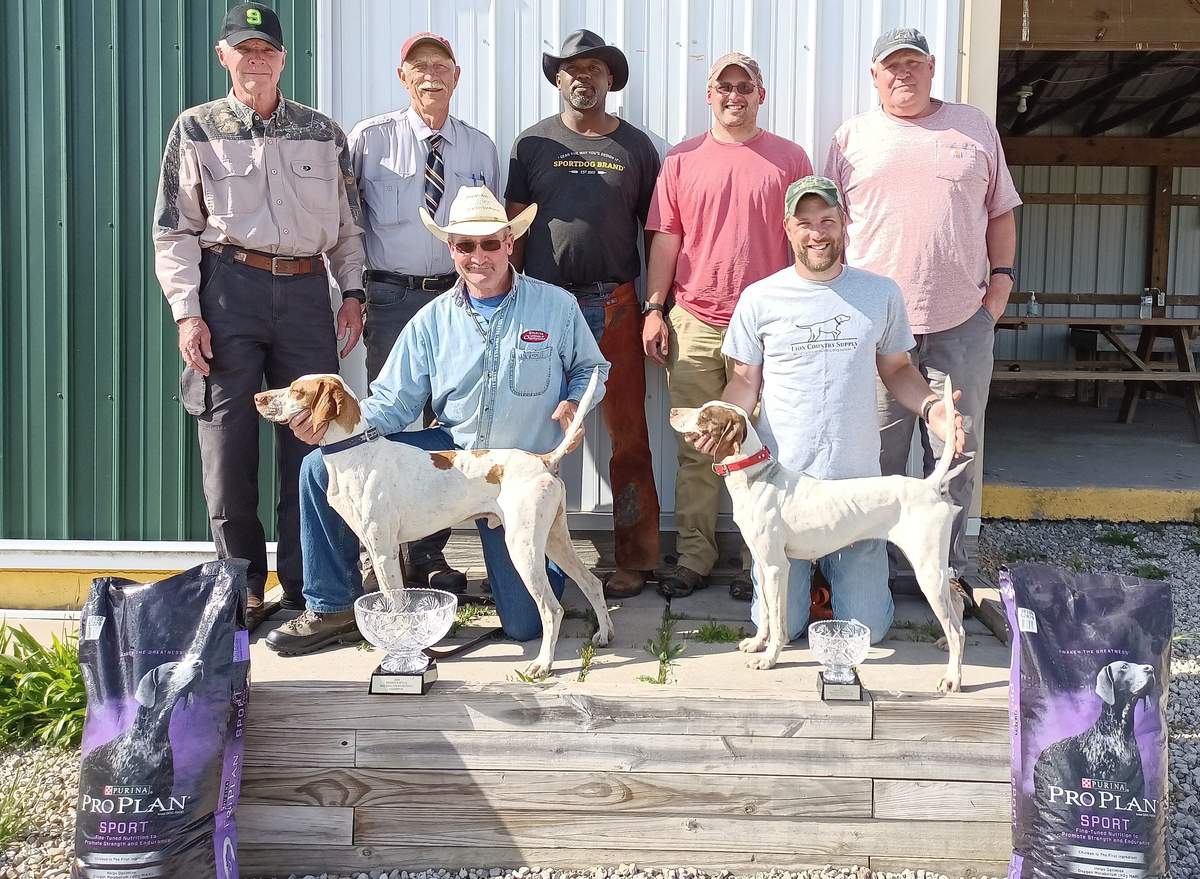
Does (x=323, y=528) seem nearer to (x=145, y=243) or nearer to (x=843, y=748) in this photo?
(x=843, y=748)

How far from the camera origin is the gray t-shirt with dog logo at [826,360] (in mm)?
2912

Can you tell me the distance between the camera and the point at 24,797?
2910mm

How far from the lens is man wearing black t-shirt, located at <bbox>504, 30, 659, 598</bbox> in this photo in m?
3.73

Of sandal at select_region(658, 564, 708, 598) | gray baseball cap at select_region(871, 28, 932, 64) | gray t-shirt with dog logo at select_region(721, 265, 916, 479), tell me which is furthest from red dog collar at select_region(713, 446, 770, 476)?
gray baseball cap at select_region(871, 28, 932, 64)

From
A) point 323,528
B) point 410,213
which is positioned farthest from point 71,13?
point 323,528

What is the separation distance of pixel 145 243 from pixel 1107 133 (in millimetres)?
10907

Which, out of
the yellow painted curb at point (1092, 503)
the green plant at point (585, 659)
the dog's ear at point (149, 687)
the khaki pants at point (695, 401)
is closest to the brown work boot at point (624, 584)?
the khaki pants at point (695, 401)

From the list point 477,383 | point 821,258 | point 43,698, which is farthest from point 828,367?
point 43,698

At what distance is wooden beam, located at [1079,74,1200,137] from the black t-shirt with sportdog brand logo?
8799 mm

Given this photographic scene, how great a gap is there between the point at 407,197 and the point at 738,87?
1.32 m

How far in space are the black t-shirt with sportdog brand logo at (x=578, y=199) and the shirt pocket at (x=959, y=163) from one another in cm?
114

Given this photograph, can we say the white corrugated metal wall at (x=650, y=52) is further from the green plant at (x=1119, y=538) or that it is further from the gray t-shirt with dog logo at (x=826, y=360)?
the green plant at (x=1119, y=538)

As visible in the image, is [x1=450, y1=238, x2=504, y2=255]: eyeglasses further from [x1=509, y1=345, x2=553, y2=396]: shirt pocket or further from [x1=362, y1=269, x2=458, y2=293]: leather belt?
[x1=362, y1=269, x2=458, y2=293]: leather belt

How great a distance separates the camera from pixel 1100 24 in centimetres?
609
